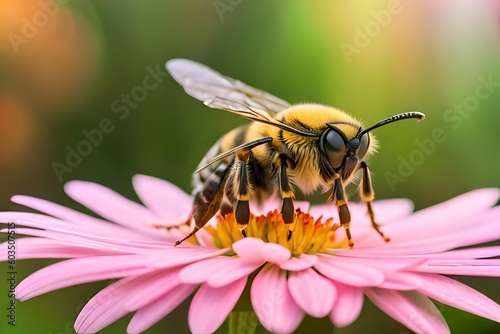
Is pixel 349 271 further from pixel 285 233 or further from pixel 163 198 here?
pixel 163 198

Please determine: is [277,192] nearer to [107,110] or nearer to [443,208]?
[443,208]

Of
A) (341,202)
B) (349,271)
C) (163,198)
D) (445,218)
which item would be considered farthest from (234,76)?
(349,271)

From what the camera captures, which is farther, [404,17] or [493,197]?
[404,17]

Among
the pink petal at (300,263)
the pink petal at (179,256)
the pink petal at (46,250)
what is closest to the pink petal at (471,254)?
the pink petal at (300,263)

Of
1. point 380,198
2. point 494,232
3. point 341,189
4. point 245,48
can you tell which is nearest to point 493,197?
point 494,232

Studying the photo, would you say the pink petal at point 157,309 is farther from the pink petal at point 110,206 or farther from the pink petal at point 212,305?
the pink petal at point 110,206

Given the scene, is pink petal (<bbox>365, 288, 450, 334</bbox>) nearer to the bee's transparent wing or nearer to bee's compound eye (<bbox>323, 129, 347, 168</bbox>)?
bee's compound eye (<bbox>323, 129, 347, 168</bbox>)
